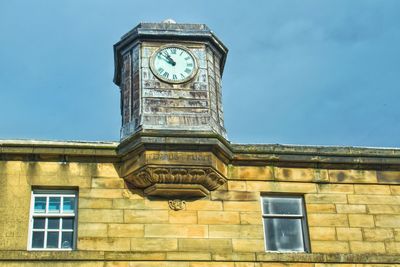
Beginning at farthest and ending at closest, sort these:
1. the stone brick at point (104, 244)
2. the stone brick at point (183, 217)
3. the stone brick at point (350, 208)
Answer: the stone brick at point (350, 208) → the stone brick at point (183, 217) → the stone brick at point (104, 244)

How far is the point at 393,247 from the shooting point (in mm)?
15492

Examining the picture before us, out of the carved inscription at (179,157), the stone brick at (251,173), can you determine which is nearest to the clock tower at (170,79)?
the carved inscription at (179,157)

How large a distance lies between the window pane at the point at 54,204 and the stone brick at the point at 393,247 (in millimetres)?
7079

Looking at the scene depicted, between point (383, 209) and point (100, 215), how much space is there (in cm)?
623

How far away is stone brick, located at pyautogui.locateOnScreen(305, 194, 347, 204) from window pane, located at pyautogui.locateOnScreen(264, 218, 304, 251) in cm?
53

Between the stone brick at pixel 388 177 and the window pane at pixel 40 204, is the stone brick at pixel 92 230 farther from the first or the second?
A: the stone brick at pixel 388 177

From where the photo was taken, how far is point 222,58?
17.2m

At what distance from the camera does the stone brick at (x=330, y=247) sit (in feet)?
49.7

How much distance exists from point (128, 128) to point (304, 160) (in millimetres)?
3954

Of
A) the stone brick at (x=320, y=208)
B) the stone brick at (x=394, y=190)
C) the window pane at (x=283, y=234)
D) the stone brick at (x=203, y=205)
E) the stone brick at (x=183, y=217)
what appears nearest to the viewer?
the stone brick at (x=183, y=217)

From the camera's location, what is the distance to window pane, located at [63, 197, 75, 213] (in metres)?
14.9

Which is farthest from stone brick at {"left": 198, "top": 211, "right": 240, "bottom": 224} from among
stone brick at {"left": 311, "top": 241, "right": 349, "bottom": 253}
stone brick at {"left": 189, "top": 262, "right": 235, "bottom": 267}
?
stone brick at {"left": 311, "top": 241, "right": 349, "bottom": 253}

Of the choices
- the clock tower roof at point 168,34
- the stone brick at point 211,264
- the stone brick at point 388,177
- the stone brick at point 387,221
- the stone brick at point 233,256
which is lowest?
the stone brick at point 211,264

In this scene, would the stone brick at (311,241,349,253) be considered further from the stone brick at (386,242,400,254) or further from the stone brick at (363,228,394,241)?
the stone brick at (386,242,400,254)
